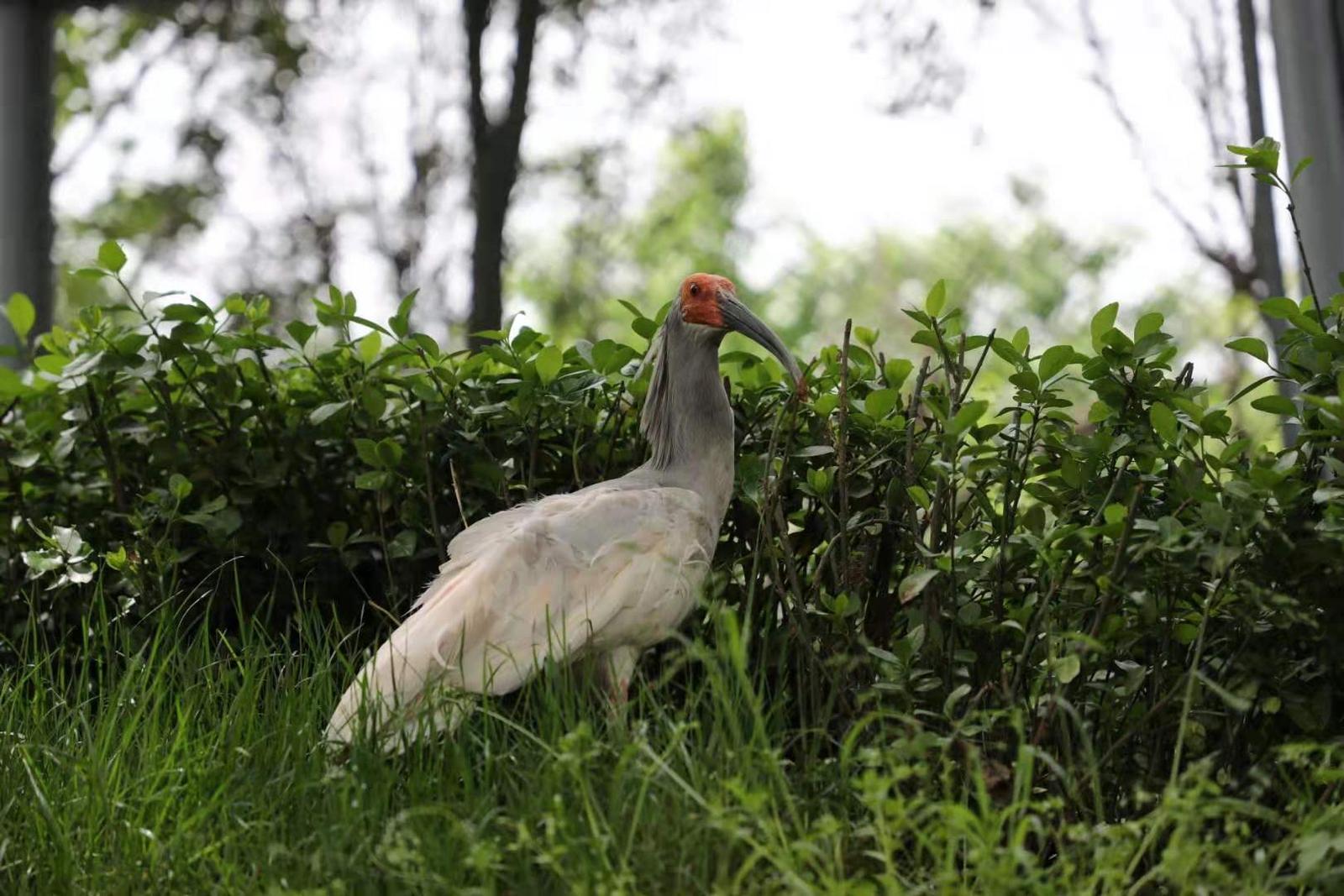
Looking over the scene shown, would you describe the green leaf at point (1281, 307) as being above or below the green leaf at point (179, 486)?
above

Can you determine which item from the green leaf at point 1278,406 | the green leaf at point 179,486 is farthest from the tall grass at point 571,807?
the green leaf at point 1278,406

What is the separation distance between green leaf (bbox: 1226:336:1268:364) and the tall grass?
77 centimetres

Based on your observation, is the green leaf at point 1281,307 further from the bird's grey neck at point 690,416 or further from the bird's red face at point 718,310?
the bird's grey neck at point 690,416

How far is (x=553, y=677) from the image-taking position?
Answer: 278 centimetres

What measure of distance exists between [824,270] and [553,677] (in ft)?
43.1

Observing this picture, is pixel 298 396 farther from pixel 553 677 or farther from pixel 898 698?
pixel 898 698

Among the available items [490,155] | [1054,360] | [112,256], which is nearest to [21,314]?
[112,256]

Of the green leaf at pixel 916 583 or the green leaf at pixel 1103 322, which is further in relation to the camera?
the green leaf at pixel 1103 322

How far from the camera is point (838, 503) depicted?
130 inches

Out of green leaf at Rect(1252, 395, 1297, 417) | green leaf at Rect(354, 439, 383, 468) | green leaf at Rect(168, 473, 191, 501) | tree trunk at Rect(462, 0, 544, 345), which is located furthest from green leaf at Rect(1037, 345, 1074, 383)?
tree trunk at Rect(462, 0, 544, 345)

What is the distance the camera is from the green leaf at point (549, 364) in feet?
10.9

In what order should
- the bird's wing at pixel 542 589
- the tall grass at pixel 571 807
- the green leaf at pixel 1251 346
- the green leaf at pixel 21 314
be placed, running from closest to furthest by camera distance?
the tall grass at pixel 571 807 → the green leaf at pixel 1251 346 → the bird's wing at pixel 542 589 → the green leaf at pixel 21 314

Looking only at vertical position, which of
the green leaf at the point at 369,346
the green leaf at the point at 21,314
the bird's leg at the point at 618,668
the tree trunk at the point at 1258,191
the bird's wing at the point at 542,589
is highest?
the tree trunk at the point at 1258,191

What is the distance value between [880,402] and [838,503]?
30 centimetres
